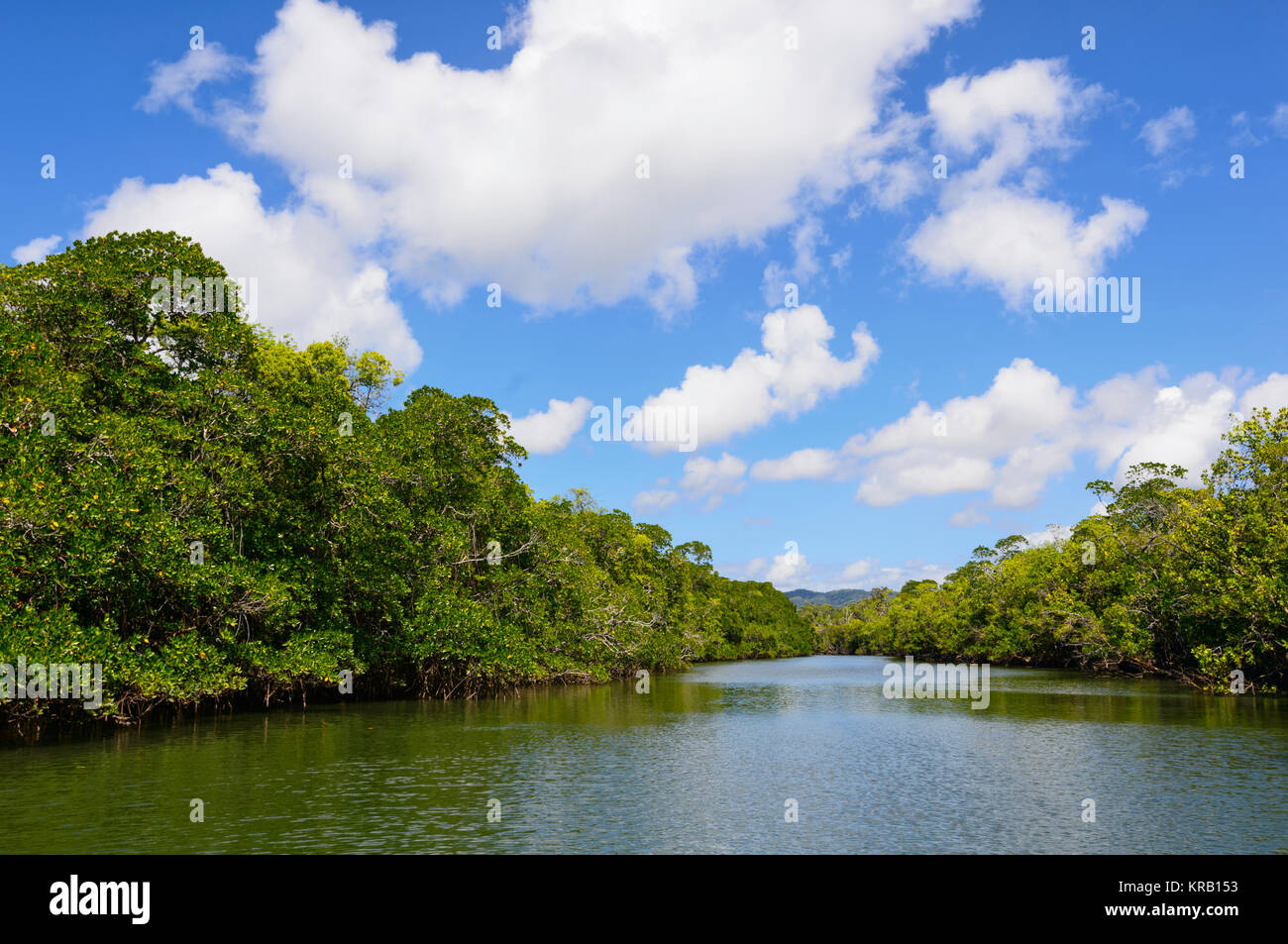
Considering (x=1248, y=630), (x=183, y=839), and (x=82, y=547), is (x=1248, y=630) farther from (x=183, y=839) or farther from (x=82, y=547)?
(x=82, y=547)

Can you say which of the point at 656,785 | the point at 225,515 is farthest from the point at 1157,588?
the point at 225,515

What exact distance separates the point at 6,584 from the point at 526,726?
66.2 ft

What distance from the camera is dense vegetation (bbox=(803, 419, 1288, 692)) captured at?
44.6 meters

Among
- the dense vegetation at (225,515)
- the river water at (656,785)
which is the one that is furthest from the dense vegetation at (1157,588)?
the dense vegetation at (225,515)

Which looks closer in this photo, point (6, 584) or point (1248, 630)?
point (6, 584)

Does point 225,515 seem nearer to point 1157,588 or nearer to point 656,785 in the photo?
point 656,785

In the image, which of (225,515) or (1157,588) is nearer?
(225,515)

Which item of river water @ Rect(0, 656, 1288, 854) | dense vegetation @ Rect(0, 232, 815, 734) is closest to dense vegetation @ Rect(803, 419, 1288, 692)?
river water @ Rect(0, 656, 1288, 854)

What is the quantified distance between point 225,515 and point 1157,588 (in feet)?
193

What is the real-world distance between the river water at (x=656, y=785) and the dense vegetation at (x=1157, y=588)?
8.12m

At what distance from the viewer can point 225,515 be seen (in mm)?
34062

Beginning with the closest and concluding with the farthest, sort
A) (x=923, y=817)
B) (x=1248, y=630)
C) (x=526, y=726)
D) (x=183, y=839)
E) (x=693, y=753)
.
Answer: (x=183, y=839)
(x=923, y=817)
(x=693, y=753)
(x=526, y=726)
(x=1248, y=630)
